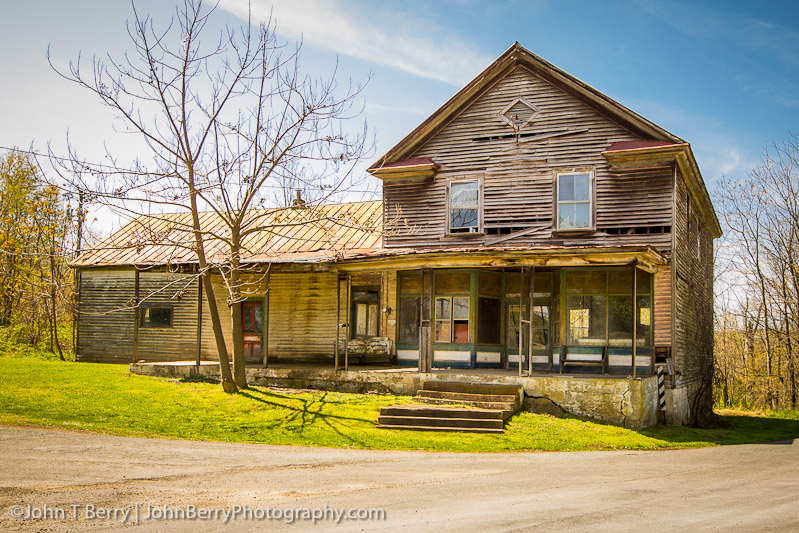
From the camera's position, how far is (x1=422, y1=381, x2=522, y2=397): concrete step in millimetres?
14844

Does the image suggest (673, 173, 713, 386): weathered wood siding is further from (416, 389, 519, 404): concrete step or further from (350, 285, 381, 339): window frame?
(350, 285, 381, 339): window frame

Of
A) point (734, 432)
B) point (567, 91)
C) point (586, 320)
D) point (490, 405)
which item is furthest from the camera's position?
point (567, 91)

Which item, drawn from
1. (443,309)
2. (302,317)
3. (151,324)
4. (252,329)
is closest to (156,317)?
(151,324)

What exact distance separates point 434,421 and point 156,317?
43.7 ft

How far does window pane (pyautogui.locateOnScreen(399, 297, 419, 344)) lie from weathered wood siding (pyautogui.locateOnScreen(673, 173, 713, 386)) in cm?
706

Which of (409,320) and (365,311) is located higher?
(365,311)

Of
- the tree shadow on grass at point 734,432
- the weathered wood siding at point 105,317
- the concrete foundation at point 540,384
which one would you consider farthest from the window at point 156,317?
the tree shadow on grass at point 734,432

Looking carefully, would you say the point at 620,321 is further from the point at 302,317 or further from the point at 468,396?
the point at 302,317

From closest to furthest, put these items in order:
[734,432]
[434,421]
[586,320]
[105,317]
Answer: [434,421] → [586,320] → [734,432] → [105,317]

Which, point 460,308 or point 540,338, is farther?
point 460,308

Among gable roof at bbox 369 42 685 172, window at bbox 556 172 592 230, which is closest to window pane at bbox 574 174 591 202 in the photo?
window at bbox 556 172 592 230

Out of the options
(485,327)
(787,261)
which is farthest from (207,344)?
(787,261)

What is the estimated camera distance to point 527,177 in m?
18.5

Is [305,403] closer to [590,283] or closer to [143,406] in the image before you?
[143,406]
